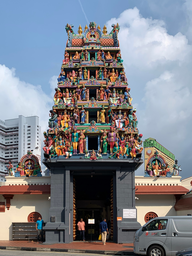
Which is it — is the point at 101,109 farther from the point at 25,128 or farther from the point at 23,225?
the point at 25,128

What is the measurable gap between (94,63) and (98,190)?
1324cm

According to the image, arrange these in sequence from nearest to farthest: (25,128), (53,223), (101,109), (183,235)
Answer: (183,235) < (53,223) < (101,109) < (25,128)

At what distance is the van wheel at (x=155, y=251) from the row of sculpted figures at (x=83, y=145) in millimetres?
9961

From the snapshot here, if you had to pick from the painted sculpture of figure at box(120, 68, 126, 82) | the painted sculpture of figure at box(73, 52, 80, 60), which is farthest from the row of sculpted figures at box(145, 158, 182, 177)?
the painted sculpture of figure at box(73, 52, 80, 60)

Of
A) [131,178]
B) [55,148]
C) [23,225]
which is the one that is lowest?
[23,225]

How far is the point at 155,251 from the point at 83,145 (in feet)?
39.0

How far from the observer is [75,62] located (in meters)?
29.9

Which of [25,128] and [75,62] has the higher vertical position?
[25,128]

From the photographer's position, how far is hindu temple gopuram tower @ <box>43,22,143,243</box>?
79.5ft

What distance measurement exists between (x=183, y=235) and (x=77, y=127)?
13.7m

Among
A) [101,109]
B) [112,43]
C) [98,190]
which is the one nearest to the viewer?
[101,109]

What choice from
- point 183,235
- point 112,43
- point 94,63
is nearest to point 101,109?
point 94,63

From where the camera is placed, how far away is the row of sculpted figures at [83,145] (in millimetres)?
25297

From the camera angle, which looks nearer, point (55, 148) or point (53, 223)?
point (53, 223)
